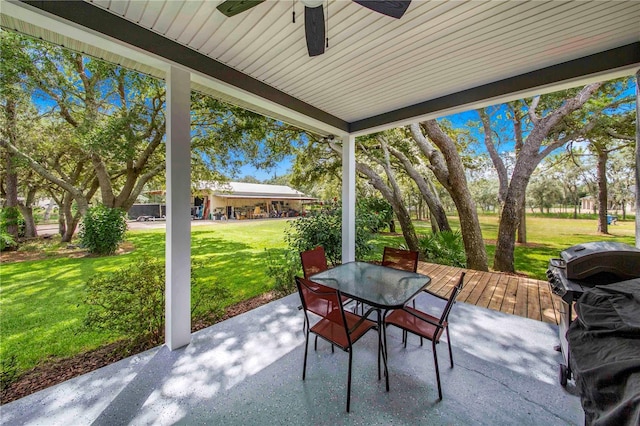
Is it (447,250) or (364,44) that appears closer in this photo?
(364,44)

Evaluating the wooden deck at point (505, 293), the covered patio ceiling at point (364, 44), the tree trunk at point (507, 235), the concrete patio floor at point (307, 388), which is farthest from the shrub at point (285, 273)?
the tree trunk at point (507, 235)

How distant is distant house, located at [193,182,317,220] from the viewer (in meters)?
6.06

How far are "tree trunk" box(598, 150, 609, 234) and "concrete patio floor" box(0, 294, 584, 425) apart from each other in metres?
7.28

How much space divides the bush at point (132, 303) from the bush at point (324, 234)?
2.33m

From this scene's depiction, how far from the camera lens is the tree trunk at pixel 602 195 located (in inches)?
266

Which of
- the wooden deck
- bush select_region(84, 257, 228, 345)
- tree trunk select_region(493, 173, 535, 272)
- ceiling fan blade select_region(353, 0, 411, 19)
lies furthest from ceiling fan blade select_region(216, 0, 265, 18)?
tree trunk select_region(493, 173, 535, 272)

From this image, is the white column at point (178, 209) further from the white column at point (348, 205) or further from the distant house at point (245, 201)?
the distant house at point (245, 201)

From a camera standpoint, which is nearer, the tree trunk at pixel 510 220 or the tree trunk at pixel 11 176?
the tree trunk at pixel 11 176

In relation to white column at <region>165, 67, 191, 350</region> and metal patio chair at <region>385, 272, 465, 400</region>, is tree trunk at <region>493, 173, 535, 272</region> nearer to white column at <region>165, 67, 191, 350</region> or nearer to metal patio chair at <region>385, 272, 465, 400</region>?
metal patio chair at <region>385, 272, 465, 400</region>

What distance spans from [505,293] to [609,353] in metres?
3.35

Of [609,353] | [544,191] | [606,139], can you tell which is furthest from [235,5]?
[544,191]

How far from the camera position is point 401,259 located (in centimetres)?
293

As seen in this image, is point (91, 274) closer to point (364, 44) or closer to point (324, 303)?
point (324, 303)

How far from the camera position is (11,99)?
11.3ft
